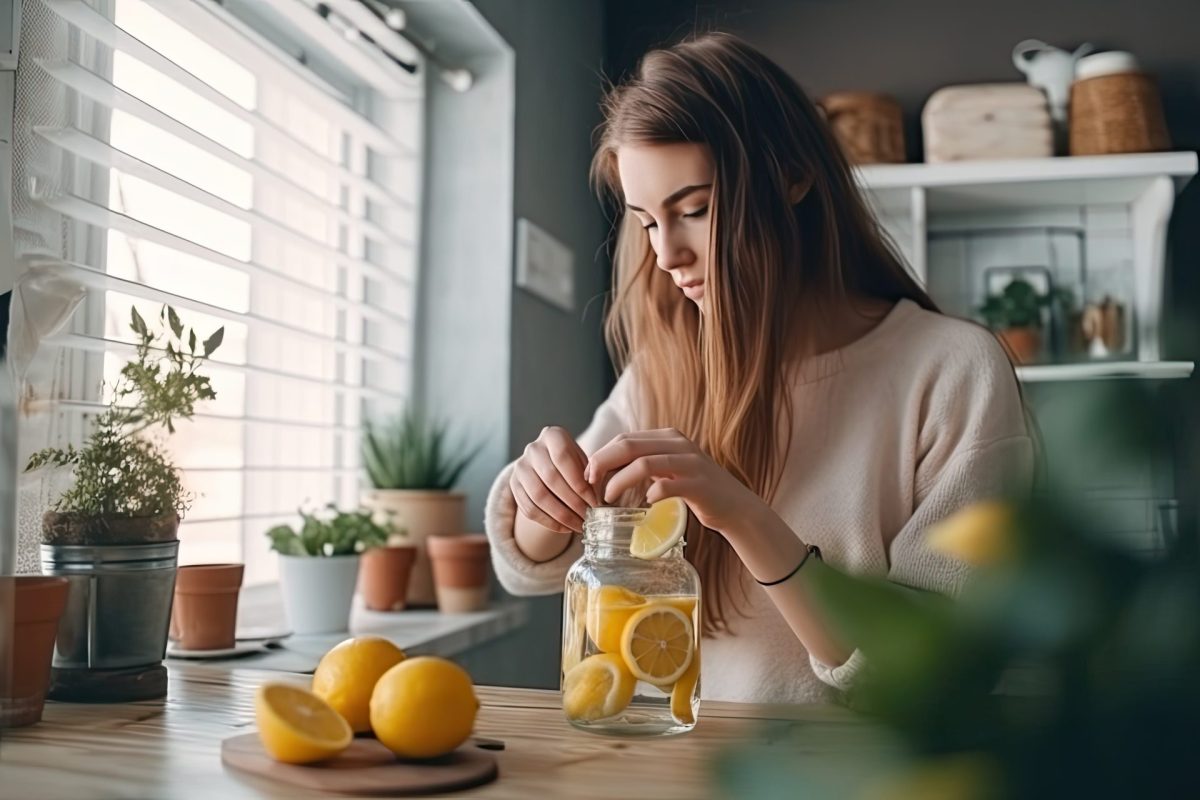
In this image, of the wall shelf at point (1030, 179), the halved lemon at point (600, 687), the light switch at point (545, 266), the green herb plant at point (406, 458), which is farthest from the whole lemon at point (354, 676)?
the wall shelf at point (1030, 179)

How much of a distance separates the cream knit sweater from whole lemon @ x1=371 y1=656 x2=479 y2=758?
0.56 m

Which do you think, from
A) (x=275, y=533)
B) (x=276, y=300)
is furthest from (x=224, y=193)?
(x=275, y=533)

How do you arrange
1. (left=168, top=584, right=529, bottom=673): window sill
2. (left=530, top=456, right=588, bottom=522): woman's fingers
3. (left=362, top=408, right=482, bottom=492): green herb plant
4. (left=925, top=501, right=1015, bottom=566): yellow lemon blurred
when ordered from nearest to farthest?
1. (left=925, top=501, right=1015, bottom=566): yellow lemon blurred
2. (left=530, top=456, right=588, bottom=522): woman's fingers
3. (left=168, top=584, right=529, bottom=673): window sill
4. (left=362, top=408, right=482, bottom=492): green herb plant

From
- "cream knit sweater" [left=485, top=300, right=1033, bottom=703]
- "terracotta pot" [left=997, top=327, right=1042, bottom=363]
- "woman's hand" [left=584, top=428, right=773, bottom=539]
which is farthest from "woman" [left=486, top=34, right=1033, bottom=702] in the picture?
"terracotta pot" [left=997, top=327, right=1042, bottom=363]

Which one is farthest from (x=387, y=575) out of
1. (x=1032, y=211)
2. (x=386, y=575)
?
(x=1032, y=211)

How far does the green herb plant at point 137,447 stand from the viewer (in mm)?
958

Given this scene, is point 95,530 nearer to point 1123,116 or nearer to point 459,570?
point 459,570

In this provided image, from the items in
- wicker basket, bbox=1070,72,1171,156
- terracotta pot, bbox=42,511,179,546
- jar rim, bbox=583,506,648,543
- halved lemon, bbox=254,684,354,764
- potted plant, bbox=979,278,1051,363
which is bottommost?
halved lemon, bbox=254,684,354,764

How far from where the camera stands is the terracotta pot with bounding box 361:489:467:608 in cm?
189

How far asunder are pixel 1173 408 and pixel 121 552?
910 mm

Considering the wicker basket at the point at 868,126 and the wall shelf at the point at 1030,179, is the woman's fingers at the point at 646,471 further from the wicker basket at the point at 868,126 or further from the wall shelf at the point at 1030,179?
the wicker basket at the point at 868,126

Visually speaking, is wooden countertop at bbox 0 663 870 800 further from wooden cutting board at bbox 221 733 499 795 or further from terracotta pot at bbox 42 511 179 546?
terracotta pot at bbox 42 511 179 546

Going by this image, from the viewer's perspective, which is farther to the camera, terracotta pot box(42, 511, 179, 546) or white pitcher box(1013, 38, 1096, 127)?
white pitcher box(1013, 38, 1096, 127)

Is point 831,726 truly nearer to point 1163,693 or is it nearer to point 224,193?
point 1163,693
